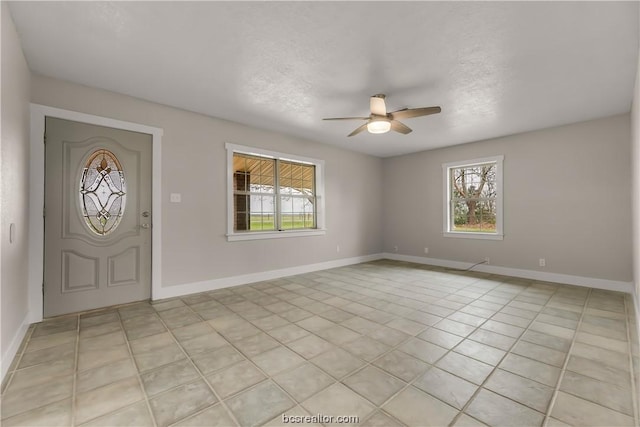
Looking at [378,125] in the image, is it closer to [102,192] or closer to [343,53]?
[343,53]

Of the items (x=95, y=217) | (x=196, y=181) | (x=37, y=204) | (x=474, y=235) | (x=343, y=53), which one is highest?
(x=343, y=53)

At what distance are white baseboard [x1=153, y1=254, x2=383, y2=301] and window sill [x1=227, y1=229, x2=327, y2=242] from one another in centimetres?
58

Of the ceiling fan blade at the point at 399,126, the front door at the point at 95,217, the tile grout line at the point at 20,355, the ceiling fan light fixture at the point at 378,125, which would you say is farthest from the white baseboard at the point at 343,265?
the ceiling fan blade at the point at 399,126

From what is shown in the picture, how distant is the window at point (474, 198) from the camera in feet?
17.4

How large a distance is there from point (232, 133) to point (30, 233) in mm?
2639

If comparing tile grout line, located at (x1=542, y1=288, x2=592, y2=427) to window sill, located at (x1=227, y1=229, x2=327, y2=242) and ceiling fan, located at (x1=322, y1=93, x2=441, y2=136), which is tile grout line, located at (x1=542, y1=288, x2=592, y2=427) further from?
window sill, located at (x1=227, y1=229, x2=327, y2=242)

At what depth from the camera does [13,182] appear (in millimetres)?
2312

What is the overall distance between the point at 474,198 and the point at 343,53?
436 centimetres

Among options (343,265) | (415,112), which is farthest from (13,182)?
(343,265)

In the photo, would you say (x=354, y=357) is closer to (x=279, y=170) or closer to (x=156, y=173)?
(x=156, y=173)

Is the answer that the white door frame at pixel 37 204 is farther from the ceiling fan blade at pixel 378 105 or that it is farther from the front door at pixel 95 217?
the ceiling fan blade at pixel 378 105

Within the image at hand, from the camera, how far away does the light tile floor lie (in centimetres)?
161

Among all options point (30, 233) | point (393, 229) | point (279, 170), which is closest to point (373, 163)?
point (393, 229)

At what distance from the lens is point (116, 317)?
10.1 feet
